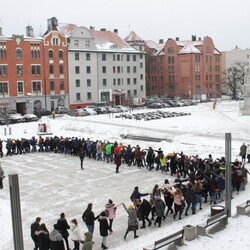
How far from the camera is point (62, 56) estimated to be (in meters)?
70.0

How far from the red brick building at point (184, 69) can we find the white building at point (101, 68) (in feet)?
34.3

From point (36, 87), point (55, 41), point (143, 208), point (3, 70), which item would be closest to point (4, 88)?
point (3, 70)

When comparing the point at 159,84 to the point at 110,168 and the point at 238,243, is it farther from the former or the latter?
the point at 238,243

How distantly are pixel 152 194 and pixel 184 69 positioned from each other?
77493 millimetres

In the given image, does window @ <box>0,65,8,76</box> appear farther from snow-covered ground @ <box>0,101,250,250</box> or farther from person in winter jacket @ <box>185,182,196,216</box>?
person in winter jacket @ <box>185,182,196,216</box>

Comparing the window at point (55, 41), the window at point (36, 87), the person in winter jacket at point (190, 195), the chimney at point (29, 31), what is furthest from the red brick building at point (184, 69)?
the person in winter jacket at point (190, 195)

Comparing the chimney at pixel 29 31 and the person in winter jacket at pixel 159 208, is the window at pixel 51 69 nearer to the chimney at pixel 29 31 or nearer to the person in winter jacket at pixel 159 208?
the chimney at pixel 29 31

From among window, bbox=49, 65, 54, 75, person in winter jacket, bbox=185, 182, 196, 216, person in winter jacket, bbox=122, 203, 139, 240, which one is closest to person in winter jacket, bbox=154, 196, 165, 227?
person in winter jacket, bbox=122, 203, 139, 240

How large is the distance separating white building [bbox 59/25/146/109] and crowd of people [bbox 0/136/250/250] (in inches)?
1670

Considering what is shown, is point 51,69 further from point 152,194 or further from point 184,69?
point 152,194

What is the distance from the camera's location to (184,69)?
91.4 meters

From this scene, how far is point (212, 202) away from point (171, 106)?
5358 cm

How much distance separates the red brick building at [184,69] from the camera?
90.9m

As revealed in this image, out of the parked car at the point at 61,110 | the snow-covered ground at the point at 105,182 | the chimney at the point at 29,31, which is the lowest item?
the snow-covered ground at the point at 105,182
